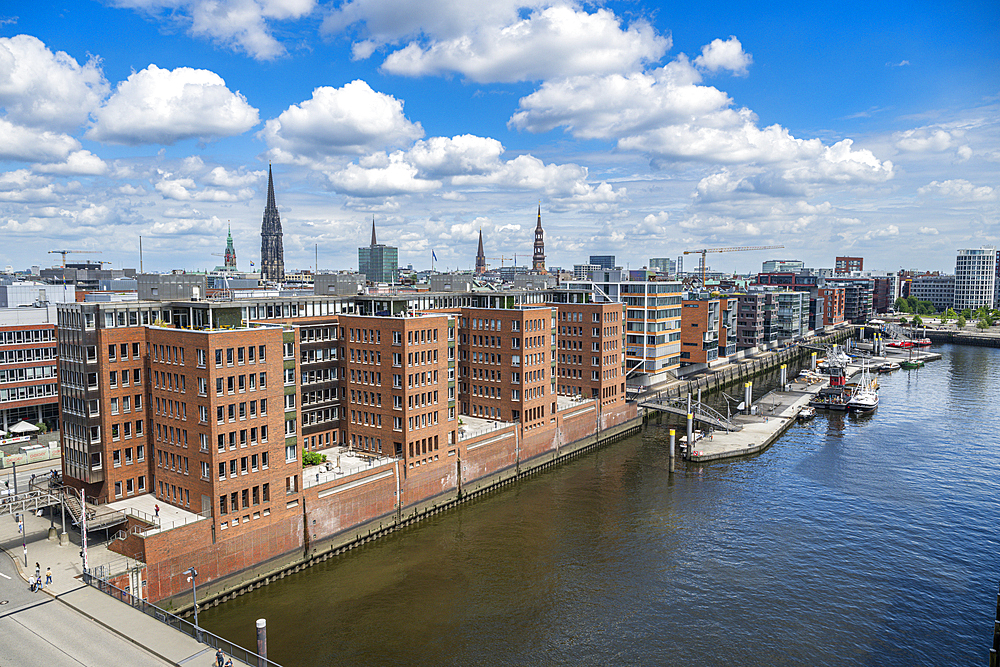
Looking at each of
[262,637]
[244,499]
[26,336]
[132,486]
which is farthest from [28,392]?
[262,637]

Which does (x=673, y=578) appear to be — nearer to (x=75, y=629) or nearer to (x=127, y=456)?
(x=75, y=629)

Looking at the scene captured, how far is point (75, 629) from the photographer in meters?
47.2

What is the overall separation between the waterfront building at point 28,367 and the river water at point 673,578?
6319 centimetres

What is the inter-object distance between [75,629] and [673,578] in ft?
181

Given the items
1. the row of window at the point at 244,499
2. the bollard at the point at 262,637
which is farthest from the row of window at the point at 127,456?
the bollard at the point at 262,637

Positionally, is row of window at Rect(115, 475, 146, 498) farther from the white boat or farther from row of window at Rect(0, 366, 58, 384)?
the white boat

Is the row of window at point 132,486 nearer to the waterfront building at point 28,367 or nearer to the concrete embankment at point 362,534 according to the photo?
the concrete embankment at point 362,534

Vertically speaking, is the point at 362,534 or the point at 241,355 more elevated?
the point at 241,355

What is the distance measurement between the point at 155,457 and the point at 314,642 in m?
A: 29.2

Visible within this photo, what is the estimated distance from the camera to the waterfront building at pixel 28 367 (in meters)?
96.0

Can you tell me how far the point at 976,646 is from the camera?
55.9 meters

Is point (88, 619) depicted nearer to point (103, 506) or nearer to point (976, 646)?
point (103, 506)

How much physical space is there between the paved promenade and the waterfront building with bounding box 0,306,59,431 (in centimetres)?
5020

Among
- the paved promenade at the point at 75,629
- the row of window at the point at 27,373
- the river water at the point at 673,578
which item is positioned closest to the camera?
the paved promenade at the point at 75,629
